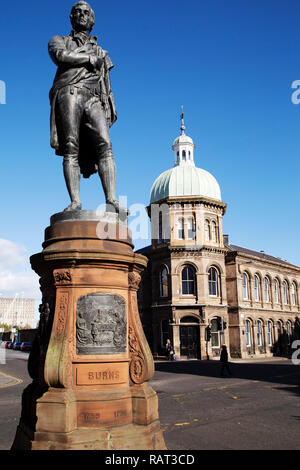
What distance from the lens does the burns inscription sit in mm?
5289

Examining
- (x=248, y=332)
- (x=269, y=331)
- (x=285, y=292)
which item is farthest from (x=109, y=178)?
(x=285, y=292)

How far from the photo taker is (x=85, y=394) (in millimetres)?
5012

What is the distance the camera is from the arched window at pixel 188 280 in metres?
35.9

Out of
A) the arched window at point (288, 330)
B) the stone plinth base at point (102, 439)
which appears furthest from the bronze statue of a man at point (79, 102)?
the arched window at point (288, 330)

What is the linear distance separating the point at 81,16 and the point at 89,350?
4.79 meters

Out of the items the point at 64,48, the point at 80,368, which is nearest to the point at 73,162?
the point at 64,48

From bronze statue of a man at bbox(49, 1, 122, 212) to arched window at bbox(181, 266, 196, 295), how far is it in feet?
99.5

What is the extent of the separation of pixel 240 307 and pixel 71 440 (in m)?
34.9

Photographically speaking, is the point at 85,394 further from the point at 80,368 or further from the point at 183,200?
the point at 183,200

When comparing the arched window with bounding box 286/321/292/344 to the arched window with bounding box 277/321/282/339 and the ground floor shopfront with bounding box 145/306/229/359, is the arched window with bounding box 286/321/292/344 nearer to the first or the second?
the arched window with bounding box 277/321/282/339

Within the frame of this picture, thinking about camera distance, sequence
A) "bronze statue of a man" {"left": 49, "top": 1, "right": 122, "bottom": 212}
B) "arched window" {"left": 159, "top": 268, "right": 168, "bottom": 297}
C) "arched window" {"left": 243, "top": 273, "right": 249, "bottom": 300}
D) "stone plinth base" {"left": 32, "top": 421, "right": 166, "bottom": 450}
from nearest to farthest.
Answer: "stone plinth base" {"left": 32, "top": 421, "right": 166, "bottom": 450} → "bronze statue of a man" {"left": 49, "top": 1, "right": 122, "bottom": 212} → "arched window" {"left": 159, "top": 268, "right": 168, "bottom": 297} → "arched window" {"left": 243, "top": 273, "right": 249, "bottom": 300}

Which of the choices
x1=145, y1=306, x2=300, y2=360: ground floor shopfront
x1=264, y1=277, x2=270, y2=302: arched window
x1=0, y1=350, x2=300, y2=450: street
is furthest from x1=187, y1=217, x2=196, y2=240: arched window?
x1=0, y1=350, x2=300, y2=450: street

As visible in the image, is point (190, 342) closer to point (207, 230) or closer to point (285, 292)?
point (207, 230)

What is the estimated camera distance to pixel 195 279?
3600cm
